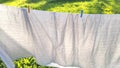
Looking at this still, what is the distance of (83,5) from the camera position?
9914 mm

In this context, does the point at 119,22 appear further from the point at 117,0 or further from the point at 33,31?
the point at 117,0

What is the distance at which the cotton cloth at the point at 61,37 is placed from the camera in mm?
4926

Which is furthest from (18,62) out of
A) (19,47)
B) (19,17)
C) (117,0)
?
(117,0)

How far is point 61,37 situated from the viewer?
510 centimetres

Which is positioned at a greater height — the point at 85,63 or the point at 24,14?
the point at 24,14

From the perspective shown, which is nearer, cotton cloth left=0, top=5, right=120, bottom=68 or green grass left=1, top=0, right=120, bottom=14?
cotton cloth left=0, top=5, right=120, bottom=68

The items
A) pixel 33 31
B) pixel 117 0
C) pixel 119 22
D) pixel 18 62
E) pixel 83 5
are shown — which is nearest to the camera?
pixel 119 22

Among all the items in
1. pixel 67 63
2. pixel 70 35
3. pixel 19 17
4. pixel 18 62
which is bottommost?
pixel 18 62

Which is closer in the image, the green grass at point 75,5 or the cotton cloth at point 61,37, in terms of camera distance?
the cotton cloth at point 61,37

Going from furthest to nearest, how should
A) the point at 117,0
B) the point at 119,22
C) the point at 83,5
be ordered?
the point at 117,0, the point at 83,5, the point at 119,22

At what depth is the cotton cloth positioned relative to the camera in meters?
4.93

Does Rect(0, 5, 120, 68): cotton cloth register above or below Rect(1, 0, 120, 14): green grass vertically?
above

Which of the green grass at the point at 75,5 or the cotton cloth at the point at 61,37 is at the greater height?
the cotton cloth at the point at 61,37

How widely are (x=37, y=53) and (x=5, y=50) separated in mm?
596
